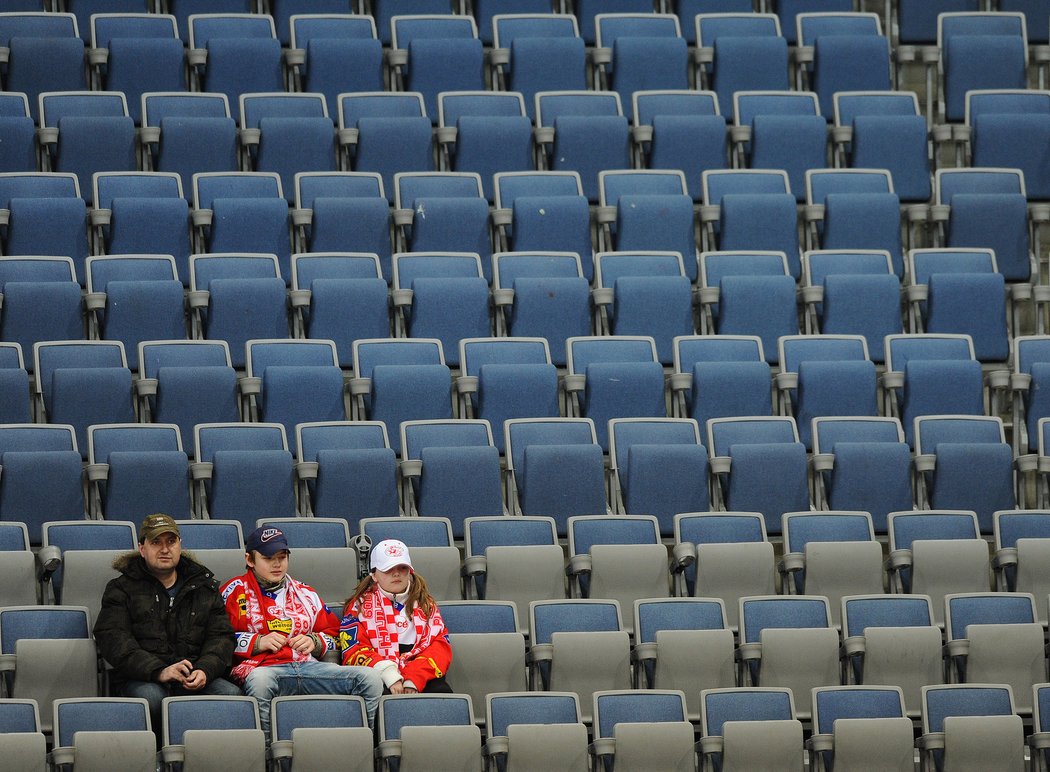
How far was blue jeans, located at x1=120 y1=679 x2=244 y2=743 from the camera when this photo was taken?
3633mm

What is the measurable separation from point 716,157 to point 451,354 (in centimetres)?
120

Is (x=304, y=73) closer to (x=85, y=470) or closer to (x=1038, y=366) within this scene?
(x=85, y=470)

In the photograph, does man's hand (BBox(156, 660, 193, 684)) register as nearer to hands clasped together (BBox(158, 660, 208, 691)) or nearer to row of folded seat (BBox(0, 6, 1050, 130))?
hands clasped together (BBox(158, 660, 208, 691))

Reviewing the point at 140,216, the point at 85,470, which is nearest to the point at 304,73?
the point at 140,216

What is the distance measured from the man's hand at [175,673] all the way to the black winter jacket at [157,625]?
2 cm

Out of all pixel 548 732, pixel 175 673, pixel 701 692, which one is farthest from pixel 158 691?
pixel 701 692

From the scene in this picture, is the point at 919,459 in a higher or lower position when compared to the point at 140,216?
lower

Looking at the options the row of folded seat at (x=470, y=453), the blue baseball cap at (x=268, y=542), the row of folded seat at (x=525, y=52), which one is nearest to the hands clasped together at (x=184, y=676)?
the blue baseball cap at (x=268, y=542)

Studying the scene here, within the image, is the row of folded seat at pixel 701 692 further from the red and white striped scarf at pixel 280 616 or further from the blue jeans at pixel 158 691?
the red and white striped scarf at pixel 280 616

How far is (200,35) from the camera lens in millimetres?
5902

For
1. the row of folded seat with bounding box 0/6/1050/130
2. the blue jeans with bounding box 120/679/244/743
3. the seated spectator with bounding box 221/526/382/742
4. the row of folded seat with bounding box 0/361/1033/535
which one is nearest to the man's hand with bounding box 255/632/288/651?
the seated spectator with bounding box 221/526/382/742

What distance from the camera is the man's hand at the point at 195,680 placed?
11.9 ft

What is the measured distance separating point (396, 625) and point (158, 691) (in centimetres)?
51

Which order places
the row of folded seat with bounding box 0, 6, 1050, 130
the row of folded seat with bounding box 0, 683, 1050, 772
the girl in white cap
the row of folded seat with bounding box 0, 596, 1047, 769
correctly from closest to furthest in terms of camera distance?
the row of folded seat with bounding box 0, 683, 1050, 772 → the row of folded seat with bounding box 0, 596, 1047, 769 → the girl in white cap → the row of folded seat with bounding box 0, 6, 1050, 130
